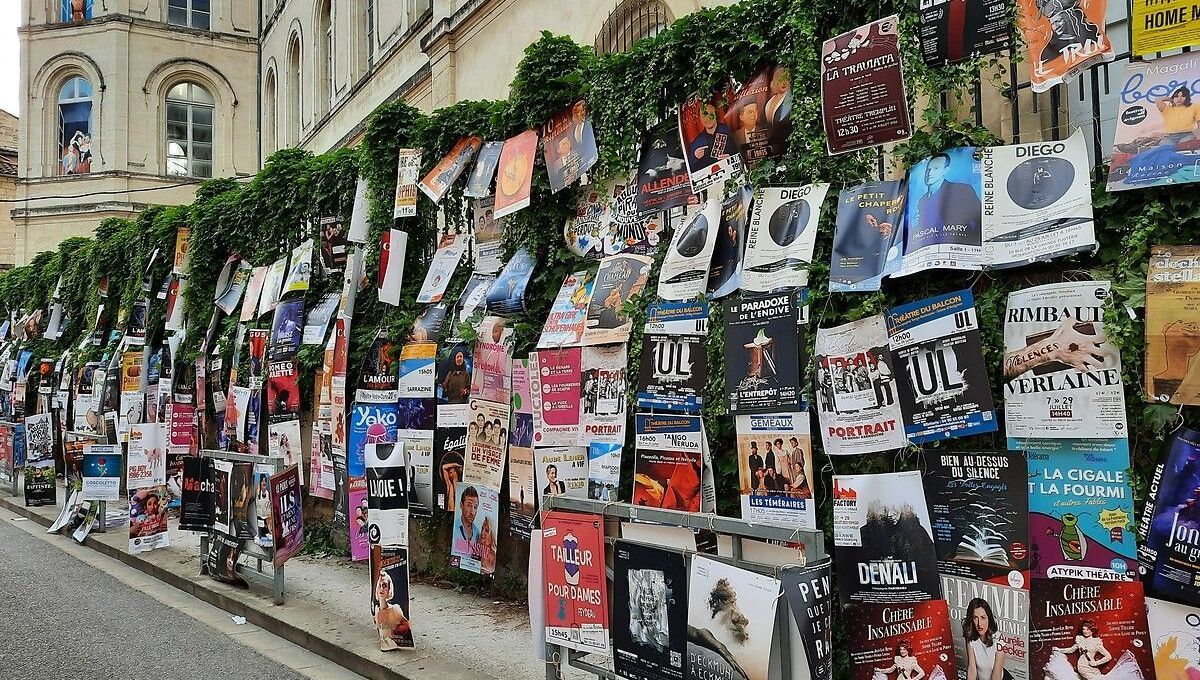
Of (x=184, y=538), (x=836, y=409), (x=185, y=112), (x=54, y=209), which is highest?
(x=185, y=112)

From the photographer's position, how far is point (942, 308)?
14.0ft

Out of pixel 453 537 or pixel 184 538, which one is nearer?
pixel 453 537

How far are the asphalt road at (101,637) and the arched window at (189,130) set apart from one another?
1110 inches

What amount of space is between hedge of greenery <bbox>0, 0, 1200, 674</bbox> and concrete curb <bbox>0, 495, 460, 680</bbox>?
1332 millimetres

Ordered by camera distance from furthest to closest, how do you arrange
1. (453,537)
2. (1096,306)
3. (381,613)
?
(453,537) < (381,613) < (1096,306)

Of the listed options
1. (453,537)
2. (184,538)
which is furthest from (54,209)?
(453,537)

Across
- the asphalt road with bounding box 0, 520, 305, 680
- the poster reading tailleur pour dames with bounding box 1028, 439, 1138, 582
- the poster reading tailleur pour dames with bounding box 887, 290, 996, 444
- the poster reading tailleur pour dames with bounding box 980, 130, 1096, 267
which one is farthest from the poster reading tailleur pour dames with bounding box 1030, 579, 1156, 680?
the asphalt road with bounding box 0, 520, 305, 680

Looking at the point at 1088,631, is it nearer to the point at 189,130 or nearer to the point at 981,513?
the point at 981,513

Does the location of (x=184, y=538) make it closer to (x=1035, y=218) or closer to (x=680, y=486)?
(x=680, y=486)

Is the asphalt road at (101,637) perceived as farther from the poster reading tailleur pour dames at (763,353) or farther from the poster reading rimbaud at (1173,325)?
the poster reading rimbaud at (1173,325)

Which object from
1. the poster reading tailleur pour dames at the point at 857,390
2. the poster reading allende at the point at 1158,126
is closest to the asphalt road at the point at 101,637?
the poster reading tailleur pour dames at the point at 857,390

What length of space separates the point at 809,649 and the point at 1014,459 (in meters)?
1.23

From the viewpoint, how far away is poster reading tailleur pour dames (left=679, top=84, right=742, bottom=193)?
5.46 meters

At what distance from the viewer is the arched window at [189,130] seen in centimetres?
3462
